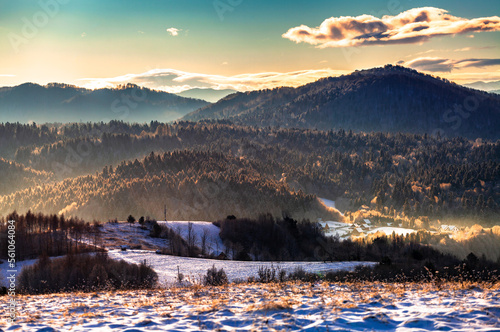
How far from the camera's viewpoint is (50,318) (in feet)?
60.9

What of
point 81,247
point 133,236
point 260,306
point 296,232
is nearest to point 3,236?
point 81,247

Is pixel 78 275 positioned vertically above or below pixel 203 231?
above

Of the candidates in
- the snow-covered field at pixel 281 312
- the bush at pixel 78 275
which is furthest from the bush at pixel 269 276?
the snow-covered field at pixel 281 312

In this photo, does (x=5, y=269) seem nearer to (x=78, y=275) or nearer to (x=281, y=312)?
(x=78, y=275)

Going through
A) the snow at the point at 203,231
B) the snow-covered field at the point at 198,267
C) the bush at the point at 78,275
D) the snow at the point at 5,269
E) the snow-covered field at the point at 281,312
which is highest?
the snow-covered field at the point at 281,312

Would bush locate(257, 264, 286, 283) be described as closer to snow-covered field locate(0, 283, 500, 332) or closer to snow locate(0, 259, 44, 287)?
snow-covered field locate(0, 283, 500, 332)

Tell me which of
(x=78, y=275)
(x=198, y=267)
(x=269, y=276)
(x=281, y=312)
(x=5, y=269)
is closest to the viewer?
(x=281, y=312)

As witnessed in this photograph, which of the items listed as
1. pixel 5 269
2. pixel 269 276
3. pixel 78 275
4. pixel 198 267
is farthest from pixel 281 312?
pixel 5 269

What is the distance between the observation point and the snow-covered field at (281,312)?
15648 millimetres

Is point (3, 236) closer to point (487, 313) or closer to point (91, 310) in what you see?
point (91, 310)

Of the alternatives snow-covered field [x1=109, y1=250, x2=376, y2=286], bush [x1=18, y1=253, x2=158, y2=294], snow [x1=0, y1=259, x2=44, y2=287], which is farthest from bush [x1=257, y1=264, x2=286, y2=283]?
snow [x1=0, y1=259, x2=44, y2=287]

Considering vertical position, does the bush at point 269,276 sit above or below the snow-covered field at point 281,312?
below

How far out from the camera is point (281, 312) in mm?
18031

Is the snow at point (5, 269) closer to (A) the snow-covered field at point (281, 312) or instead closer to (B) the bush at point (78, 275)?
(B) the bush at point (78, 275)
